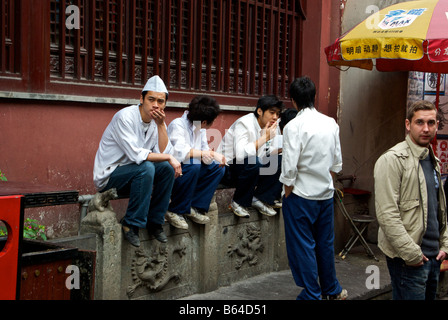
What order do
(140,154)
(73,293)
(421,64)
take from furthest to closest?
(421,64), (140,154), (73,293)

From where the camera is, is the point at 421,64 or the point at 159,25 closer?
the point at 159,25

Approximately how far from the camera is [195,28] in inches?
300

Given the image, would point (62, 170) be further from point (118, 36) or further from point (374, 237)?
point (374, 237)

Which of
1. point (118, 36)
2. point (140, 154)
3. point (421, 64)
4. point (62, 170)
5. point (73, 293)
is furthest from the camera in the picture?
point (421, 64)

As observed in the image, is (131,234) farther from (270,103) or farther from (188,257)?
(270,103)

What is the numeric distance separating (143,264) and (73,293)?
5.63 ft

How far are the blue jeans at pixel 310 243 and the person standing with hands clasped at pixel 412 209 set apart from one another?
1.25 meters

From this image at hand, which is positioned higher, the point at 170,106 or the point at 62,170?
the point at 170,106

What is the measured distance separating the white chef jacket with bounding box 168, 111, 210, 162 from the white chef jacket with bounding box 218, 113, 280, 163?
0.35m

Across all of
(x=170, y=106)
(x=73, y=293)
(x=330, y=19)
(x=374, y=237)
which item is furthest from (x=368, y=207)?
(x=73, y=293)

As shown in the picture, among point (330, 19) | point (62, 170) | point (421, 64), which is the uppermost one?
point (330, 19)

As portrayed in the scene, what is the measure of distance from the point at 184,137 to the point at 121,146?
952 millimetres

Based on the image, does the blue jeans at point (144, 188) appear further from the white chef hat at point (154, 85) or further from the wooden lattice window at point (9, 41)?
the wooden lattice window at point (9, 41)

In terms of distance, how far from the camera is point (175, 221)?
5.95 meters
